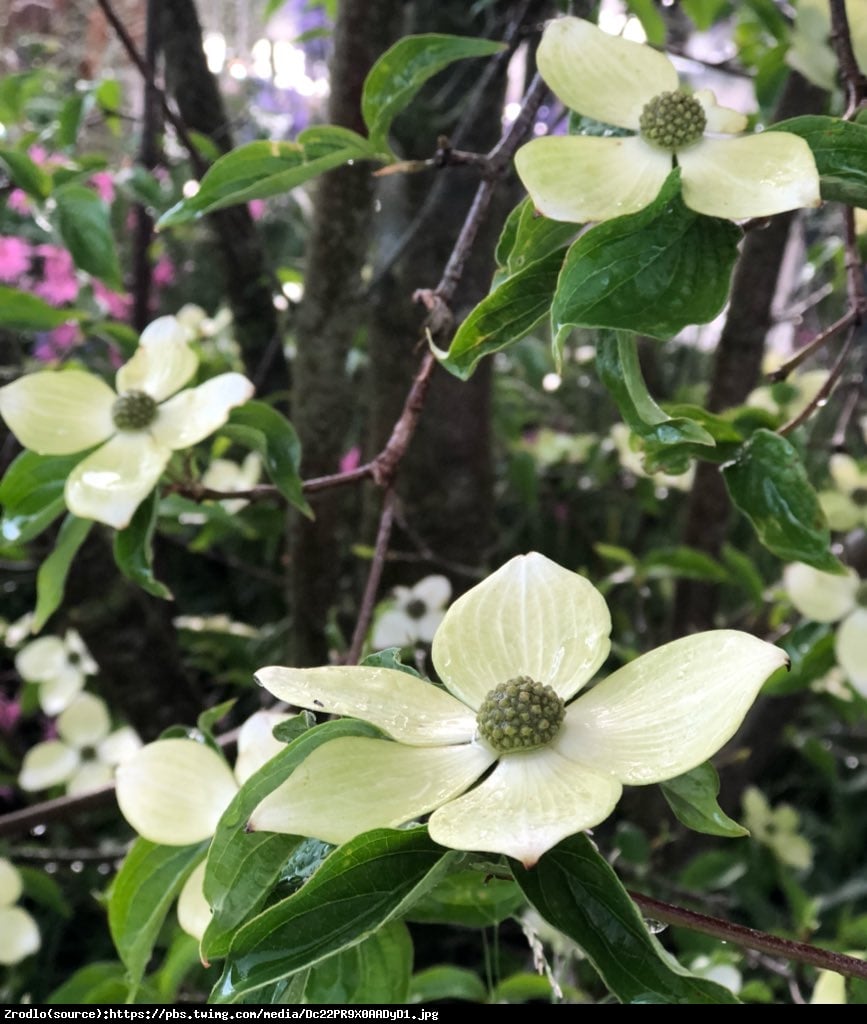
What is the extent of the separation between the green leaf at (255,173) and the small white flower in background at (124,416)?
60 millimetres

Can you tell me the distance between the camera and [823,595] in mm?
472

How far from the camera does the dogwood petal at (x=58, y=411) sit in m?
0.34

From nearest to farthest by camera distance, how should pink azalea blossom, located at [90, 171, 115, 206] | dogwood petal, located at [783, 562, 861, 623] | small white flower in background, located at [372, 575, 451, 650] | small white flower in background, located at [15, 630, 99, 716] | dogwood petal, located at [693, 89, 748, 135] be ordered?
dogwood petal, located at [693, 89, 748, 135] → dogwood petal, located at [783, 562, 861, 623] → small white flower in background, located at [372, 575, 451, 650] → small white flower in background, located at [15, 630, 99, 716] → pink azalea blossom, located at [90, 171, 115, 206]

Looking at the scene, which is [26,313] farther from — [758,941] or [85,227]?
[758,941]

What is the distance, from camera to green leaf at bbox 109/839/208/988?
275mm

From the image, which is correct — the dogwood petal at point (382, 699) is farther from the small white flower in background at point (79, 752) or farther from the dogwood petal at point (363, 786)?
the small white flower in background at point (79, 752)

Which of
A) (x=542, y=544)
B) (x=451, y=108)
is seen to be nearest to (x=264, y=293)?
(x=451, y=108)

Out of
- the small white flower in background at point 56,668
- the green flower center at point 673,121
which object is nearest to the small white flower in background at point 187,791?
the green flower center at point 673,121

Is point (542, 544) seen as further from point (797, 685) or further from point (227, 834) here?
point (227, 834)

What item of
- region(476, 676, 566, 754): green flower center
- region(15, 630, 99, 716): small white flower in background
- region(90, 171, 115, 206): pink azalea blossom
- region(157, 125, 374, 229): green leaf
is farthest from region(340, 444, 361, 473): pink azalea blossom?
region(476, 676, 566, 754): green flower center

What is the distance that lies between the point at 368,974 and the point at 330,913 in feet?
0.37

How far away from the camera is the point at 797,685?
0.52m

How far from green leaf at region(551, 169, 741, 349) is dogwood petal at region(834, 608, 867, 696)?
30 cm

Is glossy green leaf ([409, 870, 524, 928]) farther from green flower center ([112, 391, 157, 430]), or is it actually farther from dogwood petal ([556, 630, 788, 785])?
green flower center ([112, 391, 157, 430])
